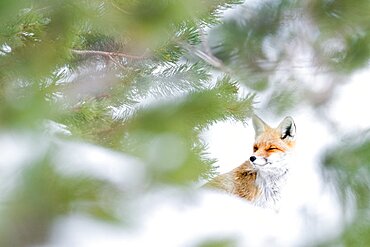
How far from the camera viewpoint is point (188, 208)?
66 centimetres

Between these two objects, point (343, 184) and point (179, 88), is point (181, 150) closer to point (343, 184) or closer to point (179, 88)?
point (343, 184)

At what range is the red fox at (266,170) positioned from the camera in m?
1.17

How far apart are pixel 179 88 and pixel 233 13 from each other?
0.22 metres

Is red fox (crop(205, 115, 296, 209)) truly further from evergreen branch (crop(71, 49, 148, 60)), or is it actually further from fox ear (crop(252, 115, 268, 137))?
evergreen branch (crop(71, 49, 148, 60))

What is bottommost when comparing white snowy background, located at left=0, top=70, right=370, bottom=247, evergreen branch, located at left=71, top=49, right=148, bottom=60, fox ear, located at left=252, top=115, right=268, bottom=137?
white snowy background, located at left=0, top=70, right=370, bottom=247

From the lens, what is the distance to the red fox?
117cm

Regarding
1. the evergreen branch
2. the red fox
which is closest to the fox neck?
the red fox

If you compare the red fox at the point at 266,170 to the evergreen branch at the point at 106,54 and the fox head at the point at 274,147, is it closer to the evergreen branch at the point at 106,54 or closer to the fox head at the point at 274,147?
the fox head at the point at 274,147

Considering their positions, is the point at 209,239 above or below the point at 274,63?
below

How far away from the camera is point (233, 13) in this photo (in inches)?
56.3

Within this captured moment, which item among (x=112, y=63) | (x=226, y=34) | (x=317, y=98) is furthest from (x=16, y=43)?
(x=317, y=98)

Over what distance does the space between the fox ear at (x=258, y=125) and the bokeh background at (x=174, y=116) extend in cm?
5

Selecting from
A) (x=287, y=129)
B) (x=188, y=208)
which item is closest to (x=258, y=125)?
(x=287, y=129)

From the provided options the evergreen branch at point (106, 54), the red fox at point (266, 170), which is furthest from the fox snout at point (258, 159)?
the evergreen branch at point (106, 54)
